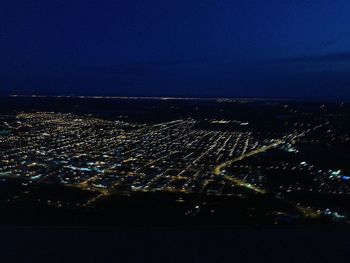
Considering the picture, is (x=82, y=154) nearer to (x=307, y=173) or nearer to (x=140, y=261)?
(x=307, y=173)

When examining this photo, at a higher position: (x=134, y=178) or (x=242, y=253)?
(x=242, y=253)

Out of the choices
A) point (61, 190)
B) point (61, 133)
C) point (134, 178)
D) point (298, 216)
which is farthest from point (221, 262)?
point (61, 133)

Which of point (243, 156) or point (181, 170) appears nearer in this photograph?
point (181, 170)

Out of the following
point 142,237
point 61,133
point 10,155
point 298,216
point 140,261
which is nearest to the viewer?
point 140,261

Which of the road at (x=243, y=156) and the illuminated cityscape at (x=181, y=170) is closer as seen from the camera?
the illuminated cityscape at (x=181, y=170)

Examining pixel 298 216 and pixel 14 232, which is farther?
pixel 298 216

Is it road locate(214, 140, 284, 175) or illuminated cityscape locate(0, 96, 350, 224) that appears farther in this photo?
road locate(214, 140, 284, 175)

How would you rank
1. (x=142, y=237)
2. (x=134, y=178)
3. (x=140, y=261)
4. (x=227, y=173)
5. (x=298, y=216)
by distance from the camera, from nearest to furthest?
1. (x=140, y=261)
2. (x=142, y=237)
3. (x=298, y=216)
4. (x=134, y=178)
5. (x=227, y=173)

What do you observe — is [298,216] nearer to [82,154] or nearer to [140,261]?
[140,261]

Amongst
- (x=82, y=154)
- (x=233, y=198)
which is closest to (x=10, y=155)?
(x=82, y=154)
